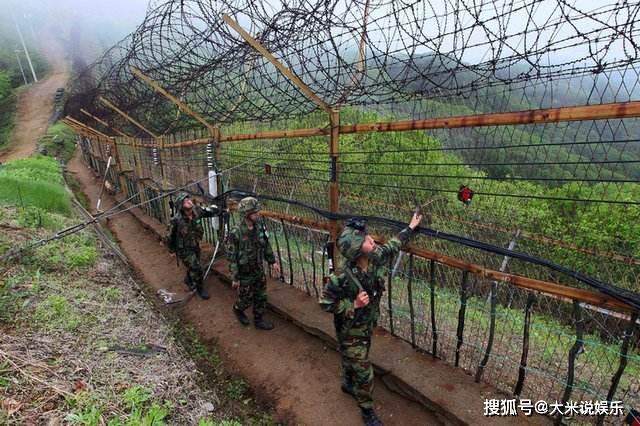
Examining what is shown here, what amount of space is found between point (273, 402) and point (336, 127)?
8.05ft

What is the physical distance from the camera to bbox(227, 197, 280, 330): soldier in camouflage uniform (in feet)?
12.5

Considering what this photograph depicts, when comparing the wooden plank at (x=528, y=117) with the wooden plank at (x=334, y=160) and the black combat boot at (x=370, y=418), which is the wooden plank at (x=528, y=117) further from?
the black combat boot at (x=370, y=418)

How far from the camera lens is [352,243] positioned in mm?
2510

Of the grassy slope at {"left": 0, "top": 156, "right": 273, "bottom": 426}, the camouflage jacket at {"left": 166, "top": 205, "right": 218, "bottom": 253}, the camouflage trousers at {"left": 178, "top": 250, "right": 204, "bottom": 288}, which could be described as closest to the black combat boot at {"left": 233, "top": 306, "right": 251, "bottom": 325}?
the grassy slope at {"left": 0, "top": 156, "right": 273, "bottom": 426}

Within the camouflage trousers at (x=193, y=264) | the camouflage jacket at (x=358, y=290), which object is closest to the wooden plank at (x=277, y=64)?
the camouflage jacket at (x=358, y=290)

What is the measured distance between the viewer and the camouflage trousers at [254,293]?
4008 millimetres

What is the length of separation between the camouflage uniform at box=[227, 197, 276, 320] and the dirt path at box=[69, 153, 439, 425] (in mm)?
337

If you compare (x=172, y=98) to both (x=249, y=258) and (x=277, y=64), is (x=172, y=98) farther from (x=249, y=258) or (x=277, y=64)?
(x=249, y=258)

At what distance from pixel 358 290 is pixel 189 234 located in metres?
3.13

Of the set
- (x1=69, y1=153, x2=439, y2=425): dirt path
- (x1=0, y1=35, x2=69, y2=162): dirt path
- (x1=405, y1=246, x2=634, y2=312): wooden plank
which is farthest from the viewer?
(x1=0, y1=35, x2=69, y2=162): dirt path

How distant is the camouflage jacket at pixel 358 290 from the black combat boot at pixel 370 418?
61cm

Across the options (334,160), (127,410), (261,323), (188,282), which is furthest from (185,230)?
(127,410)

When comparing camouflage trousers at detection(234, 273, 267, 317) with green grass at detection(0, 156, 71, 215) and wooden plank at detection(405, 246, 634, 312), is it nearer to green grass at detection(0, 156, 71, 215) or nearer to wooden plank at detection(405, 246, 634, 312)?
wooden plank at detection(405, 246, 634, 312)

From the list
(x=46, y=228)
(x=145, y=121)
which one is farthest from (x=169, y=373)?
(x=145, y=121)
